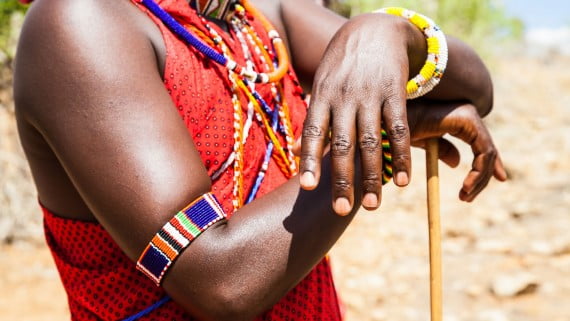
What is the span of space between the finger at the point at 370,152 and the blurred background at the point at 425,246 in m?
3.09

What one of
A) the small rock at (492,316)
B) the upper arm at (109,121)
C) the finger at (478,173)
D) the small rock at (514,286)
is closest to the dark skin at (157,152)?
the upper arm at (109,121)

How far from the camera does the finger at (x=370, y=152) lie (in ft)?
3.20

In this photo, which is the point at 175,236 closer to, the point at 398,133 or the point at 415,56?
the point at 398,133

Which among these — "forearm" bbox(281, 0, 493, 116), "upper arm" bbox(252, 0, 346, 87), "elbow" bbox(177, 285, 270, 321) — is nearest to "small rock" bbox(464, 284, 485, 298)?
"forearm" bbox(281, 0, 493, 116)

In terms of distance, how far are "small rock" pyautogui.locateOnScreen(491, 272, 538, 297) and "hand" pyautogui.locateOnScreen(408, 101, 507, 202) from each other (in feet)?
8.51

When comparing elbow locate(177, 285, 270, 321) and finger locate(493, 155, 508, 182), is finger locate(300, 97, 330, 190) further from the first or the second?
finger locate(493, 155, 508, 182)

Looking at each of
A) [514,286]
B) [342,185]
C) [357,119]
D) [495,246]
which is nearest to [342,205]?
[342,185]

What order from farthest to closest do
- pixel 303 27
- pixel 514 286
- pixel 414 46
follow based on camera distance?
pixel 514 286, pixel 303 27, pixel 414 46

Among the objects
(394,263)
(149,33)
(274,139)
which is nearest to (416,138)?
(274,139)

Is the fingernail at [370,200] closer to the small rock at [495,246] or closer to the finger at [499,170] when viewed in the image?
the finger at [499,170]

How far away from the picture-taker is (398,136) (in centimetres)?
99

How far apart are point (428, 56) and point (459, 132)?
0.26 m

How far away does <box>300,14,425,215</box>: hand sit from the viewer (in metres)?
0.97

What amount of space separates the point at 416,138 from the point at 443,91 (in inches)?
4.8
